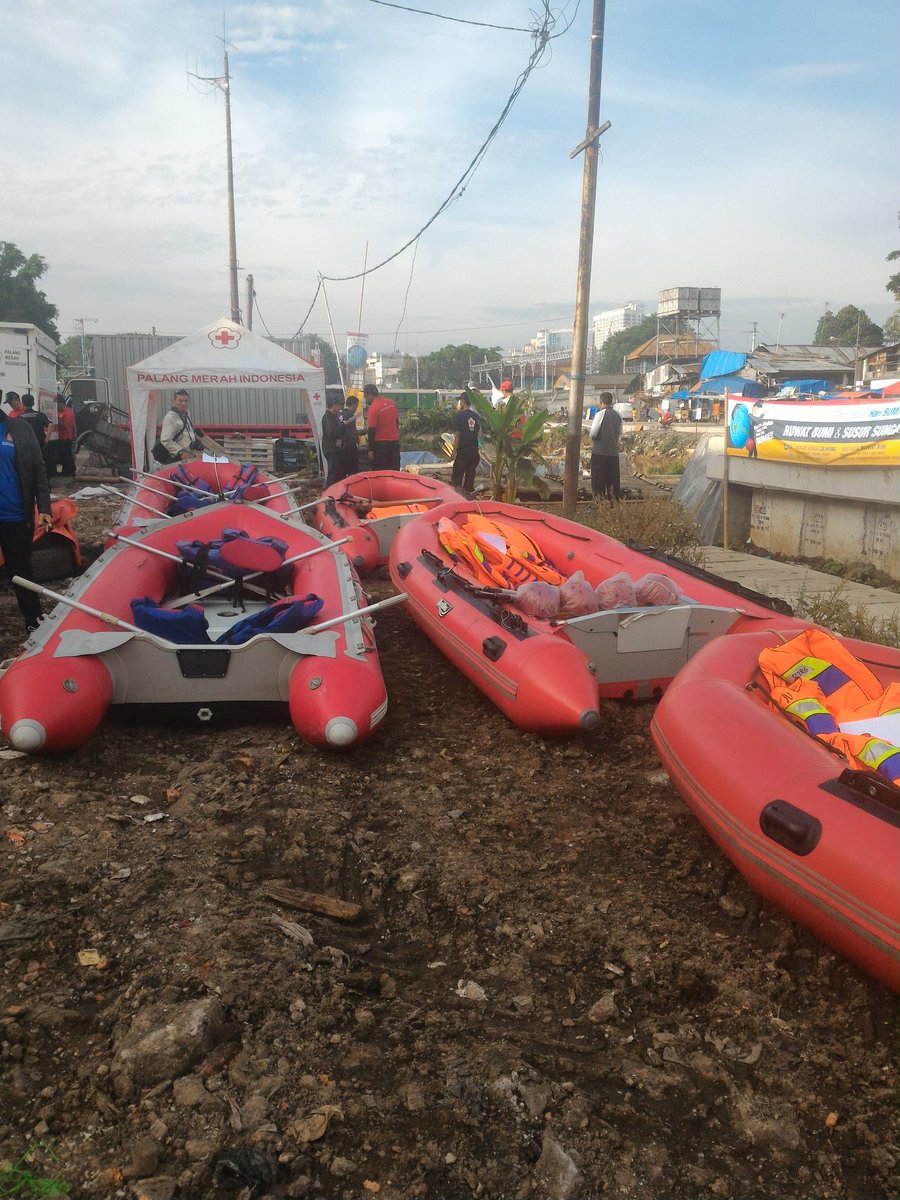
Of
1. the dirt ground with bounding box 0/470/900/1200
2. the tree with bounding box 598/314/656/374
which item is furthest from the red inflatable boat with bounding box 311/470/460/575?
the tree with bounding box 598/314/656/374

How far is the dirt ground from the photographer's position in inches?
77.2

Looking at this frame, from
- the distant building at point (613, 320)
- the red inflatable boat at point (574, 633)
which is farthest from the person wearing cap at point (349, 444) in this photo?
the distant building at point (613, 320)

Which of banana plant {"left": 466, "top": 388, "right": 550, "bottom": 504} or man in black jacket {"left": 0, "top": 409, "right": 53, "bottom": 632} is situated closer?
man in black jacket {"left": 0, "top": 409, "right": 53, "bottom": 632}

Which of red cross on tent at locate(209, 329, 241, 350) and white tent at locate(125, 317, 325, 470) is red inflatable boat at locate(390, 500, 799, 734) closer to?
white tent at locate(125, 317, 325, 470)

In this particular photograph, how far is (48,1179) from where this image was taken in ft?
5.95

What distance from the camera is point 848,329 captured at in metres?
69.1

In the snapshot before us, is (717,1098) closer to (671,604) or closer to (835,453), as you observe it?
(671,604)

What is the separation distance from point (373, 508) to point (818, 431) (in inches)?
180

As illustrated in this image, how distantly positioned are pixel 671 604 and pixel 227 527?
3.46 meters

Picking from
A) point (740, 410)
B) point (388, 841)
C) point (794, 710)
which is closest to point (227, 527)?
point (388, 841)

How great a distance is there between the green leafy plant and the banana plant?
9.31 m

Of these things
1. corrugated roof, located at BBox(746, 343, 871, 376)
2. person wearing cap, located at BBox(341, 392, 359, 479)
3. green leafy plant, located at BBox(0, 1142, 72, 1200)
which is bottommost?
green leafy plant, located at BBox(0, 1142, 72, 1200)

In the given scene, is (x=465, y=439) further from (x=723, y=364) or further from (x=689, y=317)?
(x=689, y=317)

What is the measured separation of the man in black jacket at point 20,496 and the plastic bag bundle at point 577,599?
3.24 meters
